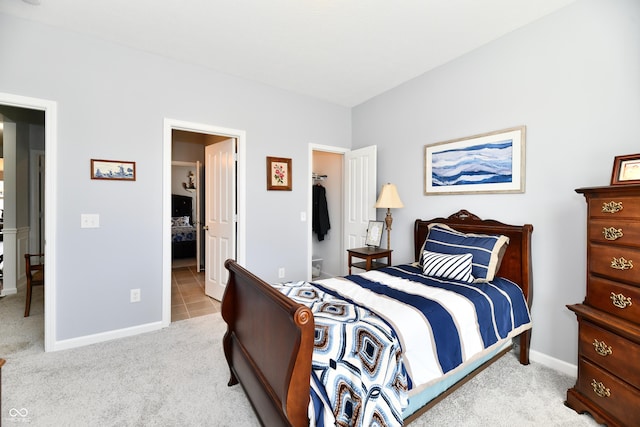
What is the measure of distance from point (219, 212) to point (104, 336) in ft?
5.77

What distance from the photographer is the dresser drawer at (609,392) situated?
4.83ft

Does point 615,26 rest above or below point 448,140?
above

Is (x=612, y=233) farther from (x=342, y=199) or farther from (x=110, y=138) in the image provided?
(x=110, y=138)

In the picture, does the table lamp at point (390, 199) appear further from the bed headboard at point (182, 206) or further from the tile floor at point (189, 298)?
the bed headboard at point (182, 206)

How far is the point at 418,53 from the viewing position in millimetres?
2805

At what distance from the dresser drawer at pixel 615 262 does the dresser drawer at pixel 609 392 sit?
56 cm

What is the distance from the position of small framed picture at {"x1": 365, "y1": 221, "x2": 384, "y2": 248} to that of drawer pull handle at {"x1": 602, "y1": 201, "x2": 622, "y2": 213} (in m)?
2.13

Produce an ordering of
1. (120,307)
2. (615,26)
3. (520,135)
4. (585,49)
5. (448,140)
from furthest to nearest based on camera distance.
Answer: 1. (448,140)
2. (120,307)
3. (520,135)
4. (585,49)
5. (615,26)

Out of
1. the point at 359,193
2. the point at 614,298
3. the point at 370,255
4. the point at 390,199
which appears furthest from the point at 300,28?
the point at 614,298

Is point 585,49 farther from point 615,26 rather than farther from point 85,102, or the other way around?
point 85,102

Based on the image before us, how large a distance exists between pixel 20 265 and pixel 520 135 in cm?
638

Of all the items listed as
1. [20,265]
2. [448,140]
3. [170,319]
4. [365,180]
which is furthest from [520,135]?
[20,265]

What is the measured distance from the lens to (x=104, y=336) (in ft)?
8.74

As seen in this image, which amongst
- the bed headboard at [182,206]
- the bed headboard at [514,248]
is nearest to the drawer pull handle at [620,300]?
the bed headboard at [514,248]
